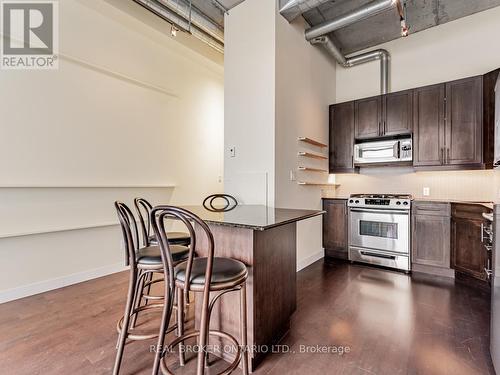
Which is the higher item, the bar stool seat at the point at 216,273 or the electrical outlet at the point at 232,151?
the electrical outlet at the point at 232,151

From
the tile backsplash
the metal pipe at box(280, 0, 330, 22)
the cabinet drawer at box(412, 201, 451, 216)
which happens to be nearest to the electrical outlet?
the metal pipe at box(280, 0, 330, 22)

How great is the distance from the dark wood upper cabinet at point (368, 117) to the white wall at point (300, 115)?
1.65 feet

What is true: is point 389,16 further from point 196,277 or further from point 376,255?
point 196,277

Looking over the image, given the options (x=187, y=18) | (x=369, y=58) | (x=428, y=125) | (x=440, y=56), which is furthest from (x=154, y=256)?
(x=440, y=56)

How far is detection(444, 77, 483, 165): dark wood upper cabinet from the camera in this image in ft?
10.7

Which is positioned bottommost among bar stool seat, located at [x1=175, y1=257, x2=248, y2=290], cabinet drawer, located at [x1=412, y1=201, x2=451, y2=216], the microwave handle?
bar stool seat, located at [x1=175, y1=257, x2=248, y2=290]

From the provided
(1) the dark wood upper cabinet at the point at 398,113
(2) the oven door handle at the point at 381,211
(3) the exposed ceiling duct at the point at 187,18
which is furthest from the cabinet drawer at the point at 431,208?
(3) the exposed ceiling duct at the point at 187,18

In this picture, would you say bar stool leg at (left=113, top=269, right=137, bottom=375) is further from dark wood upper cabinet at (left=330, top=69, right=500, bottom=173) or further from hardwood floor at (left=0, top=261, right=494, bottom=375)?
dark wood upper cabinet at (left=330, top=69, right=500, bottom=173)

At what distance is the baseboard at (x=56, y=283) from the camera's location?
8.59ft

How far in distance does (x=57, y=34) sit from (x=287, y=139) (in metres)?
2.87

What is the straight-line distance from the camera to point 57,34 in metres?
2.90

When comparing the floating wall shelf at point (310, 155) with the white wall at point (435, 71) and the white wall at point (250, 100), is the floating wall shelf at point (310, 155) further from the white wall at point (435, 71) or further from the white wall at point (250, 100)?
the white wall at point (435, 71)

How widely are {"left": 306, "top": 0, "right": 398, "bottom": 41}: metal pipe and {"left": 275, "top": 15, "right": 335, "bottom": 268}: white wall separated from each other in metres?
0.18

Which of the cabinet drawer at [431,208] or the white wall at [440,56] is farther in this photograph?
the white wall at [440,56]
